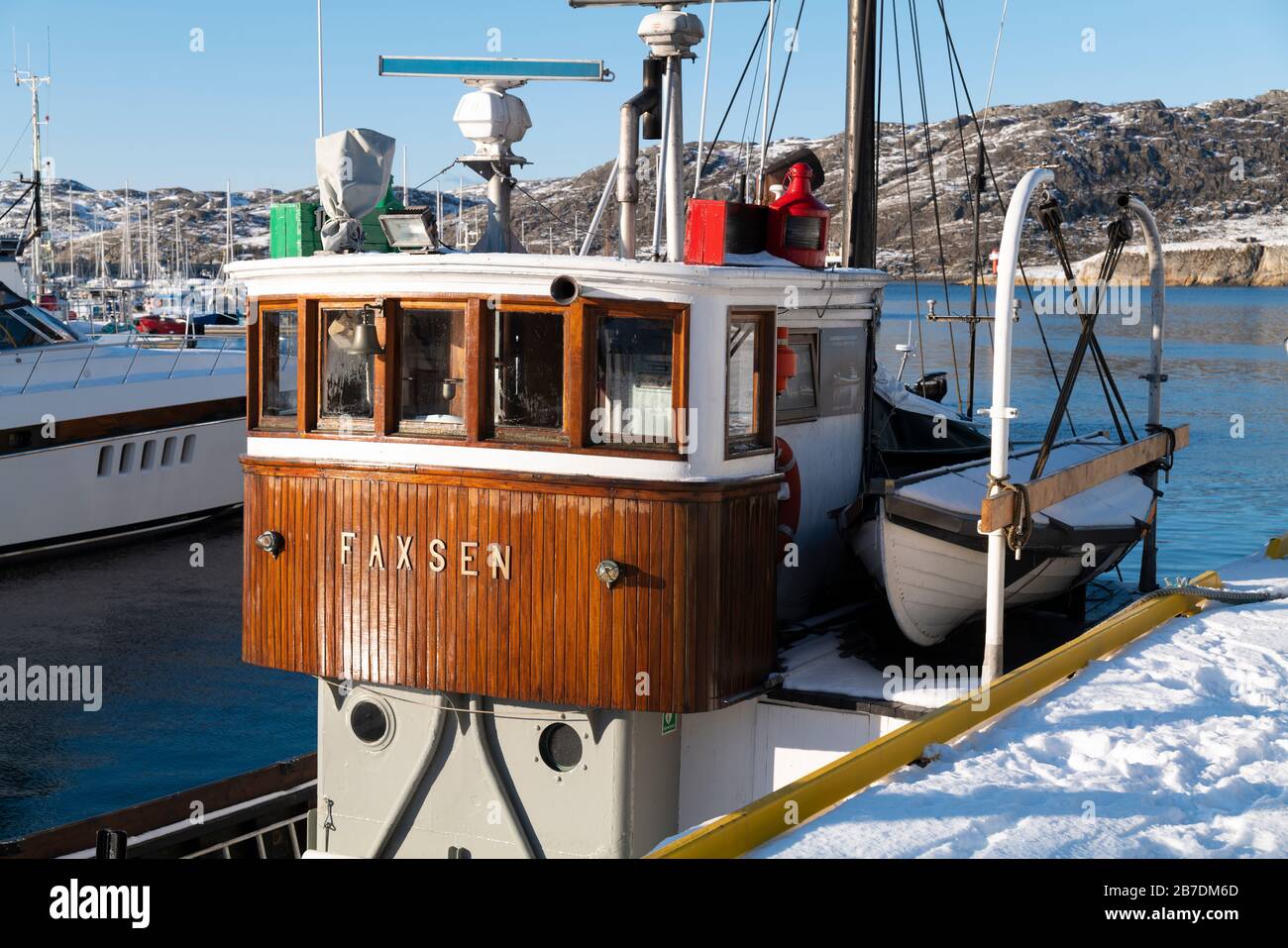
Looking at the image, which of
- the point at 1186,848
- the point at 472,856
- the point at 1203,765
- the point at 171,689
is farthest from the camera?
the point at 171,689

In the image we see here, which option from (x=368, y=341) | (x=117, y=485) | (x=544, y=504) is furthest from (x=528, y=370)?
(x=117, y=485)

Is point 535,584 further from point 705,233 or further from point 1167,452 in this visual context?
point 1167,452

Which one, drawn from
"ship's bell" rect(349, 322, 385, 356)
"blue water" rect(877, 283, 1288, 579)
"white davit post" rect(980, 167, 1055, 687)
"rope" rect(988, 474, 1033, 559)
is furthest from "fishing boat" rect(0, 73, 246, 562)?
"rope" rect(988, 474, 1033, 559)

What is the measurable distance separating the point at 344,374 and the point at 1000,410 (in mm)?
4356

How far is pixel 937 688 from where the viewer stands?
955 centimetres

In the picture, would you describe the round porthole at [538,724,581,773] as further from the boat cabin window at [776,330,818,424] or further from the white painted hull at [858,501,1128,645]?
the boat cabin window at [776,330,818,424]

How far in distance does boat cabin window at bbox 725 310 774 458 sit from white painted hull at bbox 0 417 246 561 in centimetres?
2239

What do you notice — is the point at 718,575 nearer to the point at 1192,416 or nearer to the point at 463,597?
the point at 463,597

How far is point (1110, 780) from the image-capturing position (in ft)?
23.9

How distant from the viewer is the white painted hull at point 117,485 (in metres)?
28.0

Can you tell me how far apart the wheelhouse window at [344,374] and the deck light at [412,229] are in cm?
54
